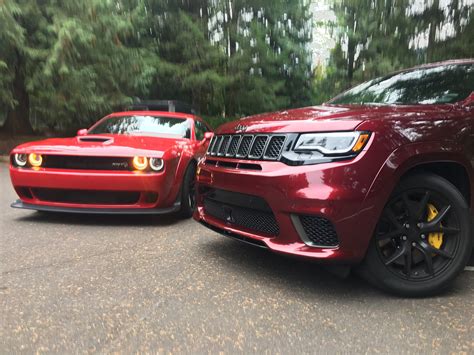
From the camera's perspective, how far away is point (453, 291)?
296cm

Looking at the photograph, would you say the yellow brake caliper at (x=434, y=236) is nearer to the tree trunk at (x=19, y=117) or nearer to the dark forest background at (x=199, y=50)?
the dark forest background at (x=199, y=50)

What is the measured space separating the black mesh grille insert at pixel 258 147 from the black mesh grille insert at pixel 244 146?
5 cm

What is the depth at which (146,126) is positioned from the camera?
5.77 m

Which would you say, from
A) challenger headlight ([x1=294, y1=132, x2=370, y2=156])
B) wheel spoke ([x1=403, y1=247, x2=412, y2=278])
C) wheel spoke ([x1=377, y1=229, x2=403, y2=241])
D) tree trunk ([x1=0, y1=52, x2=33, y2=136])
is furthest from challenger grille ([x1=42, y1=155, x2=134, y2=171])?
tree trunk ([x1=0, y1=52, x2=33, y2=136])

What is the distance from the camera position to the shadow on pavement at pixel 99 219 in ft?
15.5

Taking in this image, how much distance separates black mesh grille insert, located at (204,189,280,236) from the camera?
2.92 m

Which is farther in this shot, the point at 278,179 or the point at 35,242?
the point at 35,242

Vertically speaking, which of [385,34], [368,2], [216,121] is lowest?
[216,121]

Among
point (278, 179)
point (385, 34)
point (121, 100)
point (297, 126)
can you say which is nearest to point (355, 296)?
point (278, 179)

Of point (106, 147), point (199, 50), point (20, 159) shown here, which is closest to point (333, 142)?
point (106, 147)

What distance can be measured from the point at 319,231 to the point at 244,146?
856 mm

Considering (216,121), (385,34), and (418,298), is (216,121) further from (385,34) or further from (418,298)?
(418,298)

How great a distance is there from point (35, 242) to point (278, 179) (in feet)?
7.95

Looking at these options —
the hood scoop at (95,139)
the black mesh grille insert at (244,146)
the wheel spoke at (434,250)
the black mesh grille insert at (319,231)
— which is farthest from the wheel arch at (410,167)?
the hood scoop at (95,139)
